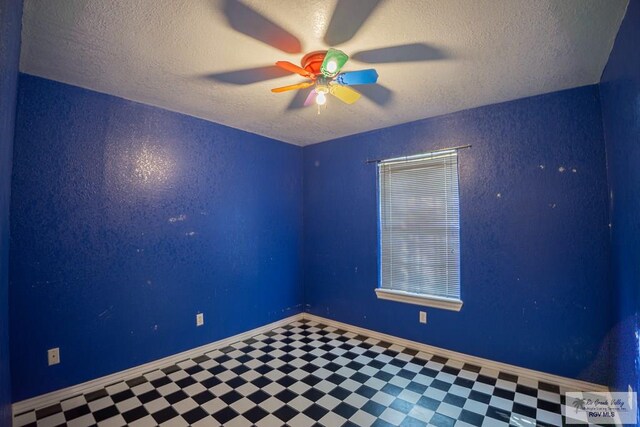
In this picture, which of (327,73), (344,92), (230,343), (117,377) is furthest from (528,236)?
(117,377)

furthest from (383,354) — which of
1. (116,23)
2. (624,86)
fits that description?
(116,23)

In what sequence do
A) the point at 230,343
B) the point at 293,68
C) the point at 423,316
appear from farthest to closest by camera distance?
the point at 230,343, the point at 423,316, the point at 293,68

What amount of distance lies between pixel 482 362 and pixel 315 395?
156cm

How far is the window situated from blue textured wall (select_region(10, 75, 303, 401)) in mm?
1474

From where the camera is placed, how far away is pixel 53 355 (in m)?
2.14

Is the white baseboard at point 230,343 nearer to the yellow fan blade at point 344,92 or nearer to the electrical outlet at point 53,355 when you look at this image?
the electrical outlet at point 53,355

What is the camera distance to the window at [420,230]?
9.53ft

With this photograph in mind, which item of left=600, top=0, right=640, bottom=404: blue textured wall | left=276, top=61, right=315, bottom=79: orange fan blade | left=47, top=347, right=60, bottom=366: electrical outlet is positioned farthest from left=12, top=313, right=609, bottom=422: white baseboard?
left=276, top=61, right=315, bottom=79: orange fan blade

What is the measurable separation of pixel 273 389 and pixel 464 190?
2422 millimetres

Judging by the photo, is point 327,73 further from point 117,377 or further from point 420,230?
point 117,377

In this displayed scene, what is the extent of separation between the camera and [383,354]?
293cm

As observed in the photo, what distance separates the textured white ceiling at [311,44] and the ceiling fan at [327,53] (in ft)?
0.04

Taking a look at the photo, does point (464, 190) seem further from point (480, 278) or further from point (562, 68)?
point (562, 68)

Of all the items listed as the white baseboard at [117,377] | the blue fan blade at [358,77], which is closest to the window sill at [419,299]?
the white baseboard at [117,377]
